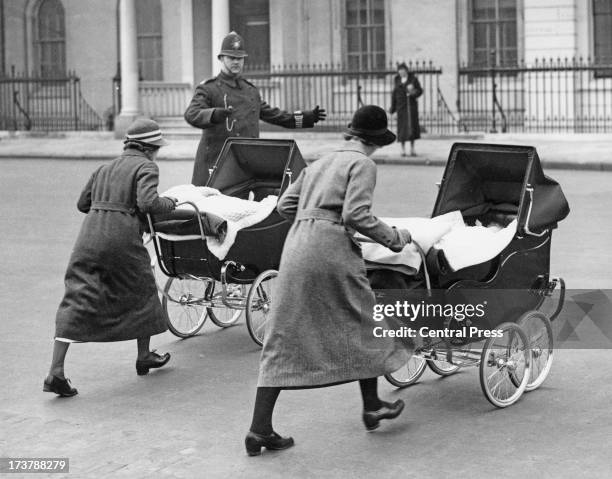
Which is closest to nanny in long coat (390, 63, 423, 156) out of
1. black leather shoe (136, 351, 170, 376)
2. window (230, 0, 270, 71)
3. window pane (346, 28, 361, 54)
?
window pane (346, 28, 361, 54)

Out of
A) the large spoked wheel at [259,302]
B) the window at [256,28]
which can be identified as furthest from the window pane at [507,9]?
the large spoked wheel at [259,302]

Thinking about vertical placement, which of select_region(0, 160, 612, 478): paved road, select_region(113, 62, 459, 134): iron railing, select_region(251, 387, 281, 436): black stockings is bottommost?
select_region(0, 160, 612, 478): paved road

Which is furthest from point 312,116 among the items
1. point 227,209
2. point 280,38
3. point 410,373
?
point 280,38

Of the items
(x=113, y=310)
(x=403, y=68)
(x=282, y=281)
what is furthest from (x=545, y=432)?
(x=403, y=68)

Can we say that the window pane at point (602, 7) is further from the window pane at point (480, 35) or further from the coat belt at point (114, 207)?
the coat belt at point (114, 207)

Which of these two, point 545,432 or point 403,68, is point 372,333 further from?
point 403,68

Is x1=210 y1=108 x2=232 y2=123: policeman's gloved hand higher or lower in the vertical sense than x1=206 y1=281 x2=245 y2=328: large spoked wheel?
higher

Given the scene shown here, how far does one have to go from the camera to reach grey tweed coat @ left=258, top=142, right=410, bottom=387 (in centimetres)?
620

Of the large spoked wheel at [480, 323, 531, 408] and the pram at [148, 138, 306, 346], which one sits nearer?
the large spoked wheel at [480, 323, 531, 408]

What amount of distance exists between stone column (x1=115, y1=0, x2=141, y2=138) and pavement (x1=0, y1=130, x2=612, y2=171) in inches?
22.5

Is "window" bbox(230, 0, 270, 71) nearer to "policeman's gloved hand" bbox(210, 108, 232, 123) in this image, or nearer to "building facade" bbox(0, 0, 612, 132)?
"building facade" bbox(0, 0, 612, 132)

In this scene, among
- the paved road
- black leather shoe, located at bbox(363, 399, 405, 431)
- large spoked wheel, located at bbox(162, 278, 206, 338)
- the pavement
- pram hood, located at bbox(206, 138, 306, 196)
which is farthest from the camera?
the pavement

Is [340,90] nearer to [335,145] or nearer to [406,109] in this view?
[335,145]

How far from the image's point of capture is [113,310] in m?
7.57
